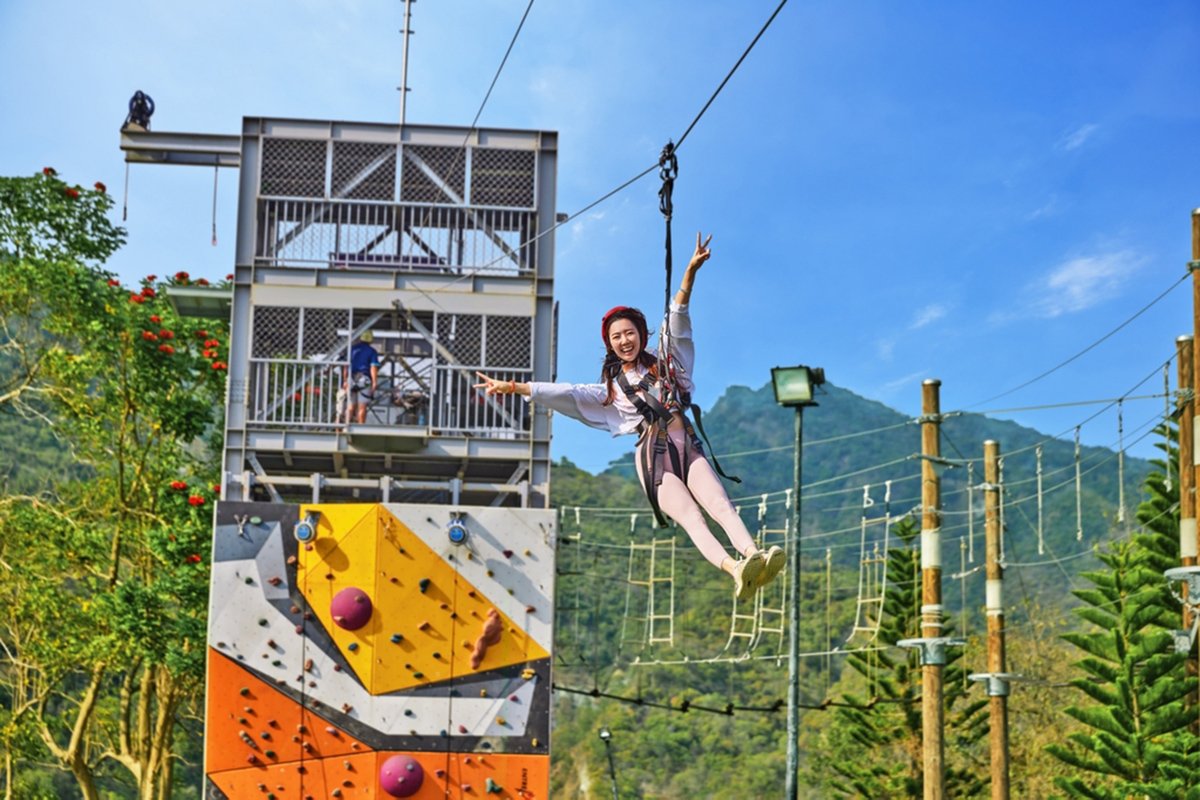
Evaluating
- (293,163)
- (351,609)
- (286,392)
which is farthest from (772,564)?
(293,163)

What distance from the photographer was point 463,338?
82.6 feet

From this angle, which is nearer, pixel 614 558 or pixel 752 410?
pixel 614 558

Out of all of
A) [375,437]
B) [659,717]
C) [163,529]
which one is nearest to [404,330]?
[375,437]

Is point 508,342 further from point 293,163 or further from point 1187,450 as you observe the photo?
point 1187,450

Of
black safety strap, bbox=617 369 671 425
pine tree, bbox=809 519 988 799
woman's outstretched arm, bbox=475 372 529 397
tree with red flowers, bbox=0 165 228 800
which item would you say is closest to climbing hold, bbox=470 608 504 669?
tree with red flowers, bbox=0 165 228 800

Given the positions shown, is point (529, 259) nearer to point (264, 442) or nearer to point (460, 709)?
point (264, 442)

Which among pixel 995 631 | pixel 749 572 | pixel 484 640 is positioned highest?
pixel 749 572

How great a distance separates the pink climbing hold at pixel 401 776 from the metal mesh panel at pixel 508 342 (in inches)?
229

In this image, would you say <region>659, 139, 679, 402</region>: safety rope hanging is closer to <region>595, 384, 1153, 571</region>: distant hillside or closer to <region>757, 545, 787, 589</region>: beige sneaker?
<region>757, 545, 787, 589</region>: beige sneaker

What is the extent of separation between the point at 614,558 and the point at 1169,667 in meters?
58.9

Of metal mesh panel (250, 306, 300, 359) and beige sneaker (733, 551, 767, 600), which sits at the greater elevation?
metal mesh panel (250, 306, 300, 359)

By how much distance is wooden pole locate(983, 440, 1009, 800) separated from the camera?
25.1 metres

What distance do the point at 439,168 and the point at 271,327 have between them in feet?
11.2

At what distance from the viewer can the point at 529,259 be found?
999 inches
